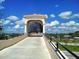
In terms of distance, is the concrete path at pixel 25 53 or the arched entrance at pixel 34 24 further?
the arched entrance at pixel 34 24

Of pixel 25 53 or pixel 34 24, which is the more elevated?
pixel 34 24

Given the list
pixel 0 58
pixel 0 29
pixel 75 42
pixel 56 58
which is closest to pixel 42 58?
pixel 56 58

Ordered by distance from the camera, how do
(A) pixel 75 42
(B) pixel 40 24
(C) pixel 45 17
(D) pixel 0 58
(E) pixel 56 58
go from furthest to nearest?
1. (B) pixel 40 24
2. (C) pixel 45 17
3. (A) pixel 75 42
4. (D) pixel 0 58
5. (E) pixel 56 58

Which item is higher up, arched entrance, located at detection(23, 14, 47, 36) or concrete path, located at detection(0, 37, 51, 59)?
arched entrance, located at detection(23, 14, 47, 36)

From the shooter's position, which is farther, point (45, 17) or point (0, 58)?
point (45, 17)

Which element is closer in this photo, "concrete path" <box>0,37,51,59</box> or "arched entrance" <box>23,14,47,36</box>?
"concrete path" <box>0,37,51,59</box>

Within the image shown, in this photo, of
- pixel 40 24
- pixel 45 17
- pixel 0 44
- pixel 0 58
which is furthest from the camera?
pixel 40 24

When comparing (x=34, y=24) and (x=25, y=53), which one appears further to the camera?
(x=34, y=24)

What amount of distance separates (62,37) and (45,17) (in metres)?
24.6

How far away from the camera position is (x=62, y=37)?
34.8 m

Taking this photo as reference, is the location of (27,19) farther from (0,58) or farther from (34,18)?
(0,58)

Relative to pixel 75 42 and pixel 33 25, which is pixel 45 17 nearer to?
pixel 33 25

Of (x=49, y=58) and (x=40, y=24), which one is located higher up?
(x=40, y=24)

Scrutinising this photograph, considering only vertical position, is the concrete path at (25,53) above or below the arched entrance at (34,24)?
below
